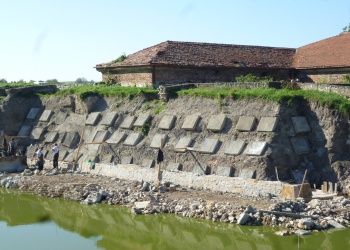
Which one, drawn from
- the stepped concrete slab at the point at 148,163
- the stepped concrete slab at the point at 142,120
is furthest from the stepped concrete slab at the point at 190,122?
the stepped concrete slab at the point at 142,120

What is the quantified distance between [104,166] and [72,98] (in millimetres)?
6840

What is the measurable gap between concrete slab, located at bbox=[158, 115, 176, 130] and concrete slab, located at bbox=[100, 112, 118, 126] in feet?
9.15

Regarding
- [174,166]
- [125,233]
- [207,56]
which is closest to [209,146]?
[174,166]

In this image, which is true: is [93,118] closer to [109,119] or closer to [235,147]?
[109,119]

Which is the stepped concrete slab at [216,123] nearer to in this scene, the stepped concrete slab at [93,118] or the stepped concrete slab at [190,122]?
the stepped concrete slab at [190,122]

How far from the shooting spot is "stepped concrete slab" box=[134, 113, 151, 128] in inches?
920

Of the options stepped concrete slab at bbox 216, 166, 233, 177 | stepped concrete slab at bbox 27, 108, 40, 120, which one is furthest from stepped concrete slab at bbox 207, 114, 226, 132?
stepped concrete slab at bbox 27, 108, 40, 120

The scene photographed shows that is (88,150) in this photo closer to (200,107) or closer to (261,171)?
(200,107)

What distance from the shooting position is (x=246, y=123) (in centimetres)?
2019

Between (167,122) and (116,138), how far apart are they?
2544mm

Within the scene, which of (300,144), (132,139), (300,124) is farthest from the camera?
(132,139)

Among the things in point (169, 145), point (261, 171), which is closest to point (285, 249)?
point (261, 171)

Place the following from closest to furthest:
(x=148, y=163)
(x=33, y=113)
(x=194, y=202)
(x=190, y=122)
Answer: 1. (x=194, y=202)
2. (x=190, y=122)
3. (x=148, y=163)
4. (x=33, y=113)

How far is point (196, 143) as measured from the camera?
2106 cm
